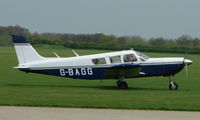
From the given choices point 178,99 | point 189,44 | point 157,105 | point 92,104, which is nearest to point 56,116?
point 92,104

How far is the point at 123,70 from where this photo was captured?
61.4 feet

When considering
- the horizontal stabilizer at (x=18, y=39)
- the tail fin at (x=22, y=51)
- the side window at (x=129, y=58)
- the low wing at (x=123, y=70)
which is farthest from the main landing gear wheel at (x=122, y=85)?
the horizontal stabilizer at (x=18, y=39)

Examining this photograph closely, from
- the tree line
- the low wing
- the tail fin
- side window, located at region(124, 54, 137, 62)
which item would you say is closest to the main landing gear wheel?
the low wing

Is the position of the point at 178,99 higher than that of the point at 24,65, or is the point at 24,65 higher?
the point at 24,65

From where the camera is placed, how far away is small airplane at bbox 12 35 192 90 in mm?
18531

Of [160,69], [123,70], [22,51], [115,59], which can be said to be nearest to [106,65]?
[115,59]

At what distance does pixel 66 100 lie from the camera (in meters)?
13.6

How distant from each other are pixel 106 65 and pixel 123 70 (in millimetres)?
802

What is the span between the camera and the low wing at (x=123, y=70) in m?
18.2

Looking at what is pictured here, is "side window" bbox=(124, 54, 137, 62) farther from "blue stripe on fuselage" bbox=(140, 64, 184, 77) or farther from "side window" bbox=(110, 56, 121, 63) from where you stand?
"blue stripe on fuselage" bbox=(140, 64, 184, 77)

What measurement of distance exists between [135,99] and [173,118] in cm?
361

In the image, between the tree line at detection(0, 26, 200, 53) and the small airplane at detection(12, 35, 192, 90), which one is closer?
the small airplane at detection(12, 35, 192, 90)

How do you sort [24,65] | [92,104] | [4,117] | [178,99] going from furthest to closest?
[24,65] → [178,99] → [92,104] → [4,117]

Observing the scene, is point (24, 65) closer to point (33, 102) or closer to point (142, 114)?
point (33, 102)
